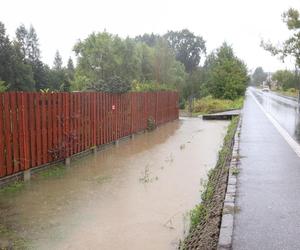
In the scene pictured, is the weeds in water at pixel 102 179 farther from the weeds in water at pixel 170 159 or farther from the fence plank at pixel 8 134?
the weeds in water at pixel 170 159

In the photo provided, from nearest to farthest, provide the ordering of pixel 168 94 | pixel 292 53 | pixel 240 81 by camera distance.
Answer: pixel 168 94, pixel 292 53, pixel 240 81

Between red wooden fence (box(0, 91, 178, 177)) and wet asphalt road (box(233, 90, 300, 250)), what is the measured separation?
16.2 feet

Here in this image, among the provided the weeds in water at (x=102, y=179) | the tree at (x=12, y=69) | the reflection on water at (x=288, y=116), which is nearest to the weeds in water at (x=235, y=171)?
the weeds in water at (x=102, y=179)

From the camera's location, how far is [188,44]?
105m

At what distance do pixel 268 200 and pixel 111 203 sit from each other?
121 inches

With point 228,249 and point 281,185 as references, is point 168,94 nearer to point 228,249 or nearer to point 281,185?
point 281,185

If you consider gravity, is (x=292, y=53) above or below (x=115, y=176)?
above

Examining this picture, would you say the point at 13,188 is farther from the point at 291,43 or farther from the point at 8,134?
the point at 291,43

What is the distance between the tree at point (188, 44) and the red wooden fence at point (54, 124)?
88.3 metres

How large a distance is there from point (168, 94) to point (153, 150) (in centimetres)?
1249

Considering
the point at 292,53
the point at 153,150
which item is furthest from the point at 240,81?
the point at 153,150

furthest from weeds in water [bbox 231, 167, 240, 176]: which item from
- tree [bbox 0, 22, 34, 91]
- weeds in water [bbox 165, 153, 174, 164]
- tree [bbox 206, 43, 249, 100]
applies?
tree [bbox 0, 22, 34, 91]

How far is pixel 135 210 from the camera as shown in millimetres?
7582

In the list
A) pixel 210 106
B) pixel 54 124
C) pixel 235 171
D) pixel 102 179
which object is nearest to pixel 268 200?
pixel 235 171
